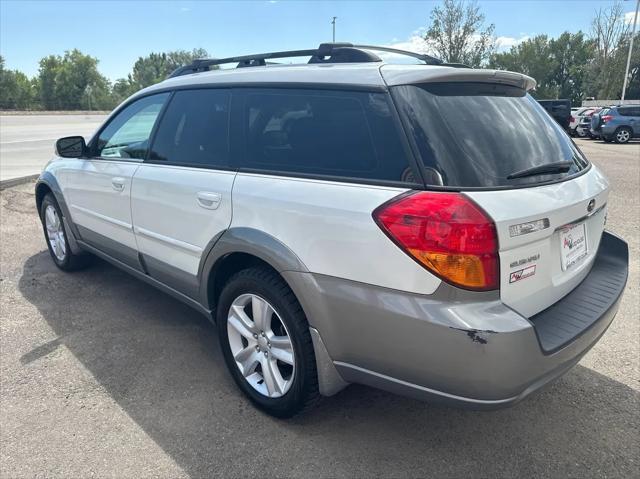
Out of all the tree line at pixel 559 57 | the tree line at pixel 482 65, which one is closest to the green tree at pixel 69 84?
the tree line at pixel 482 65

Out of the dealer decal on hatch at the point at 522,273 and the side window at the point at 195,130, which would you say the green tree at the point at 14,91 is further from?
the dealer decal on hatch at the point at 522,273

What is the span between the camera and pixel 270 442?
8.13 ft

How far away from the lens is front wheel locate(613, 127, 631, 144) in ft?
69.6

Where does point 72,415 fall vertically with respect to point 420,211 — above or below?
below

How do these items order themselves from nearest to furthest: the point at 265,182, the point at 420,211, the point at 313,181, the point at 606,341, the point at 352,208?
the point at 420,211
the point at 352,208
the point at 313,181
the point at 265,182
the point at 606,341

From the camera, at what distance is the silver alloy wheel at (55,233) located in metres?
4.72

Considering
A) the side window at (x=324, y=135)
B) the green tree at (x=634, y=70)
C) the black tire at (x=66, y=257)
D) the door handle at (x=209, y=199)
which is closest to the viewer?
the side window at (x=324, y=135)

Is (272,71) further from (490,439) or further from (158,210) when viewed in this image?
(490,439)

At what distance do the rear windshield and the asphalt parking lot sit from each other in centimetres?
107

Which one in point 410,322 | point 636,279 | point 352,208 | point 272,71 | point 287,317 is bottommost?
point 636,279

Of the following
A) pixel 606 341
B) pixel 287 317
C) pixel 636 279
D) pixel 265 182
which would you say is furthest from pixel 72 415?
pixel 636 279

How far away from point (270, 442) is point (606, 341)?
2488mm

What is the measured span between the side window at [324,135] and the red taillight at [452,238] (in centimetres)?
16

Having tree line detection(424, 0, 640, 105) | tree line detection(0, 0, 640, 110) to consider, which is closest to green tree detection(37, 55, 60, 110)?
tree line detection(0, 0, 640, 110)
